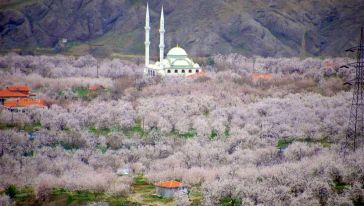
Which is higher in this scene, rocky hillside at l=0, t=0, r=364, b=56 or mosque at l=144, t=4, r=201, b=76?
rocky hillside at l=0, t=0, r=364, b=56

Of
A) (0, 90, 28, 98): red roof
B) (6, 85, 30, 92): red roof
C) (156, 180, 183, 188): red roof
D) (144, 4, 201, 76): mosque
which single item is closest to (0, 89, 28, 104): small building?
(0, 90, 28, 98): red roof

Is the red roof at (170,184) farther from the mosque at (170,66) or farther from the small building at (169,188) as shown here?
the mosque at (170,66)

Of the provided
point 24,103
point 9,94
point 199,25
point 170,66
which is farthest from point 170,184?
point 199,25

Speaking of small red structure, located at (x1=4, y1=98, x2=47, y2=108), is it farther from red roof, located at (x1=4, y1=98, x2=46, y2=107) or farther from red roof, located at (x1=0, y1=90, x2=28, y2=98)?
red roof, located at (x1=0, y1=90, x2=28, y2=98)

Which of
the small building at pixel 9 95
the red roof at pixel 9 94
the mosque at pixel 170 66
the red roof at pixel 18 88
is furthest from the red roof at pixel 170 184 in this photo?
the mosque at pixel 170 66

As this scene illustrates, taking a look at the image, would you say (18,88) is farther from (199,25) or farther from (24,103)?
(199,25)

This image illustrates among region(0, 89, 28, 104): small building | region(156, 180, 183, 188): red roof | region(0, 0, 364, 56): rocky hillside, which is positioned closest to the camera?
region(156, 180, 183, 188): red roof
